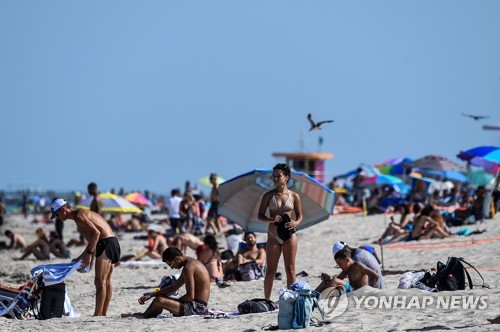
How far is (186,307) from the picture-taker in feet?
29.6

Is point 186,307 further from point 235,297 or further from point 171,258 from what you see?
point 235,297

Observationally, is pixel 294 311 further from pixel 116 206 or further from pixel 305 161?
pixel 305 161

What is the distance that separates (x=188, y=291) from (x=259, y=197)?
389cm

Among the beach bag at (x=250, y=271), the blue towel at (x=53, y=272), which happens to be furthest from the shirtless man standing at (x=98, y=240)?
the beach bag at (x=250, y=271)

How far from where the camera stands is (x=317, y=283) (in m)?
11.9

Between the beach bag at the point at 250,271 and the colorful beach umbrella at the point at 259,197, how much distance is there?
0.45 m

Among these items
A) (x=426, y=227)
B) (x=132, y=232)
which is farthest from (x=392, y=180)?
(x=426, y=227)

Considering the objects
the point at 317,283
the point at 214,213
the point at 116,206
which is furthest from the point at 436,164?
the point at 317,283

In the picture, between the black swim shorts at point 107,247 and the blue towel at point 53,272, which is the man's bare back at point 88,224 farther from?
the blue towel at point 53,272

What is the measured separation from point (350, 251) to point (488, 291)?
51.6 inches

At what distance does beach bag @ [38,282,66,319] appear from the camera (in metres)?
9.54

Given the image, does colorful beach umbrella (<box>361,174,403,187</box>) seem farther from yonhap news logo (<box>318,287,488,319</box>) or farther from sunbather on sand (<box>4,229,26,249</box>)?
yonhap news logo (<box>318,287,488,319</box>)

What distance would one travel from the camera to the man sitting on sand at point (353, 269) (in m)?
9.20

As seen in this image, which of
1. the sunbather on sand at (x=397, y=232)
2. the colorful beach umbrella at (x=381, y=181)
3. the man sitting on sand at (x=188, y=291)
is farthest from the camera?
the colorful beach umbrella at (x=381, y=181)
